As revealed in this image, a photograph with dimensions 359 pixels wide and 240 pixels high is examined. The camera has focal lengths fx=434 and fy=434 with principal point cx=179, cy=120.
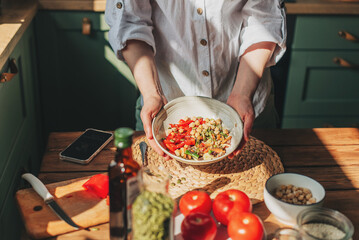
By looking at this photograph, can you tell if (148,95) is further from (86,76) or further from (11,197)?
(86,76)

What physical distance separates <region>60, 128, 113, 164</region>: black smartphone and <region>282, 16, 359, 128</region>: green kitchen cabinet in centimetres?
146

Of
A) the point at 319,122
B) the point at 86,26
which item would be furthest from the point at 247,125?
the point at 319,122

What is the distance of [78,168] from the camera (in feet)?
4.23

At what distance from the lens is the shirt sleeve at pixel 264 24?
1.49 metres

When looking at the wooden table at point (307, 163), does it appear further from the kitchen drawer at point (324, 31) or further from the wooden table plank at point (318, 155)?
the kitchen drawer at point (324, 31)

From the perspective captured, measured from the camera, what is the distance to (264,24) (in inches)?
59.0

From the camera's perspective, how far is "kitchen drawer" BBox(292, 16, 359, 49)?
2422mm

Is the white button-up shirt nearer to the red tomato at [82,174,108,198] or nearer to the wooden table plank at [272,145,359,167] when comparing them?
the wooden table plank at [272,145,359,167]

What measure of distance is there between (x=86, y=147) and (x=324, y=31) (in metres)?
1.65

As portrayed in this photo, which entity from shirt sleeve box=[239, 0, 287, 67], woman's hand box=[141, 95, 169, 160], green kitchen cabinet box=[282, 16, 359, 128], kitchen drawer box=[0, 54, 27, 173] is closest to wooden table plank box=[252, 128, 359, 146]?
shirt sleeve box=[239, 0, 287, 67]

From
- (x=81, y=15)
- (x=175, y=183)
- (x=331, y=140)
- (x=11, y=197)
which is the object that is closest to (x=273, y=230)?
(x=175, y=183)

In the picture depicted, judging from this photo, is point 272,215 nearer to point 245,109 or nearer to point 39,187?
point 245,109

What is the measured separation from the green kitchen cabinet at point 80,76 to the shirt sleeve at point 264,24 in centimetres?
106

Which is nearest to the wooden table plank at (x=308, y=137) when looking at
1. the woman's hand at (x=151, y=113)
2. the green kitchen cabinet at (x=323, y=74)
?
the woman's hand at (x=151, y=113)
